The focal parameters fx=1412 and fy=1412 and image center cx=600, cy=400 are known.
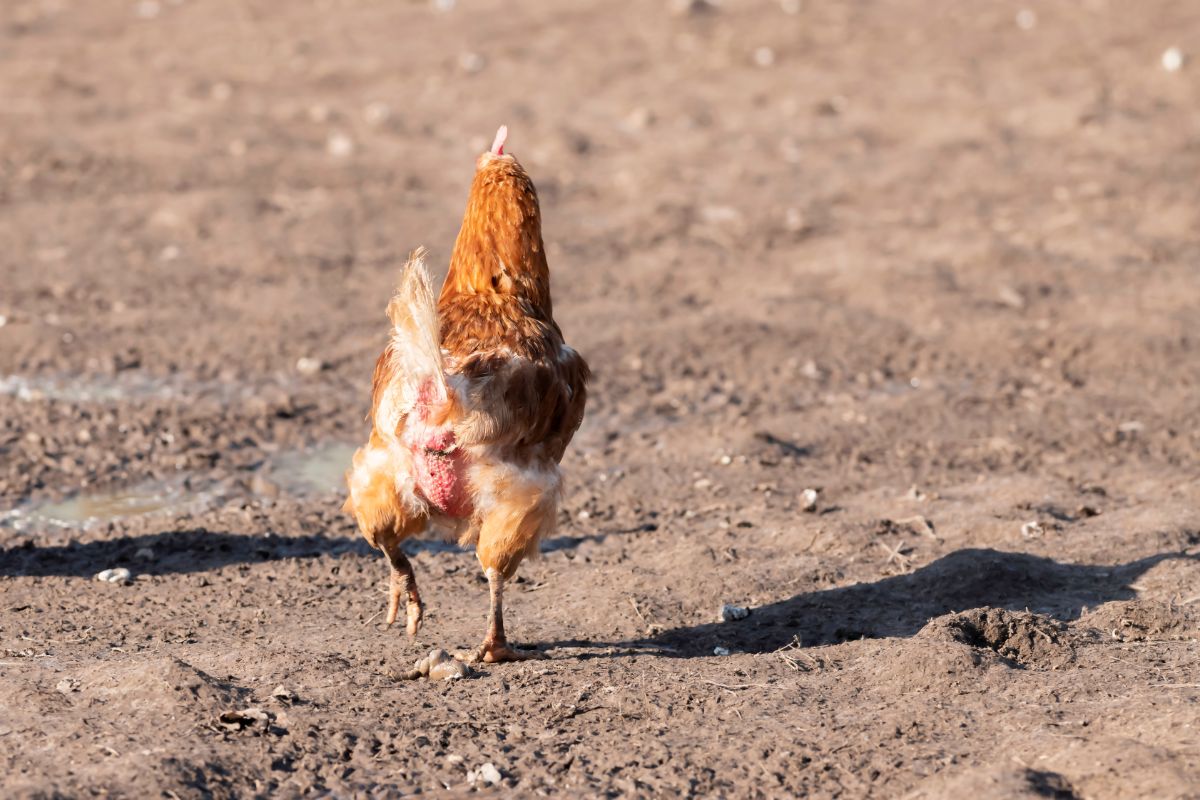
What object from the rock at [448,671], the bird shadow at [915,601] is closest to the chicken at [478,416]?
the rock at [448,671]

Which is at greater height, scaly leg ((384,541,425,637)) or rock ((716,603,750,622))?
scaly leg ((384,541,425,637))

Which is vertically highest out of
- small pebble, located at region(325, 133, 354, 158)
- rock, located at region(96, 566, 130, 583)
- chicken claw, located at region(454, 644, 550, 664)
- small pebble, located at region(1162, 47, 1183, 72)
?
small pebble, located at region(1162, 47, 1183, 72)

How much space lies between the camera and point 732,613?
5.09 m

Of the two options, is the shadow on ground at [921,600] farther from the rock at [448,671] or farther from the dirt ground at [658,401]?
the rock at [448,671]

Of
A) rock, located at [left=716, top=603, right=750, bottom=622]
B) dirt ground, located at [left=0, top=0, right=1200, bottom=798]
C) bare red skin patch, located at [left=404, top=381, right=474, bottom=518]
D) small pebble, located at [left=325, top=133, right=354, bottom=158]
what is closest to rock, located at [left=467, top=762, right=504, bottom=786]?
dirt ground, located at [left=0, top=0, right=1200, bottom=798]

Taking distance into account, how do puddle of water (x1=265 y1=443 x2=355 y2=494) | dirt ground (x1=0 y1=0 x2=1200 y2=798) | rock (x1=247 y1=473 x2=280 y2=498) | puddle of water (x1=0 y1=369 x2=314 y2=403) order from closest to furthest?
dirt ground (x1=0 y1=0 x2=1200 y2=798)
rock (x1=247 y1=473 x2=280 y2=498)
puddle of water (x1=265 y1=443 x2=355 y2=494)
puddle of water (x1=0 y1=369 x2=314 y2=403)

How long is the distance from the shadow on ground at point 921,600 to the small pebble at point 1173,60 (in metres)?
8.81

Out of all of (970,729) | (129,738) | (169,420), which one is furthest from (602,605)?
(169,420)

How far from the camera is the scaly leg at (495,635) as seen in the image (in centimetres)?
455

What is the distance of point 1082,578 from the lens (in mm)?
5273

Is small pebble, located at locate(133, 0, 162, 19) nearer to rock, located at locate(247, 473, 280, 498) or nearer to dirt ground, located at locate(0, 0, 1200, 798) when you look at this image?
dirt ground, located at locate(0, 0, 1200, 798)

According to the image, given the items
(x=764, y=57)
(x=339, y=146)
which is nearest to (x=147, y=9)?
(x=339, y=146)

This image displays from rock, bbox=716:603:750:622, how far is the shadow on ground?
0.08ft

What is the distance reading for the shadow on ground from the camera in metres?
4.93
